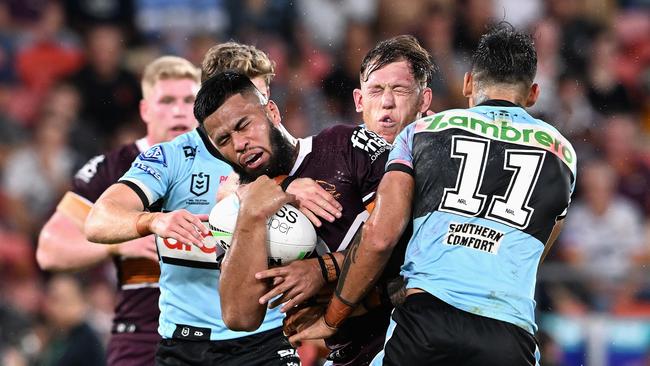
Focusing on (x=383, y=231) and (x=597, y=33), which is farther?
(x=597, y=33)

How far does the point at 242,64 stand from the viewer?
19.2ft

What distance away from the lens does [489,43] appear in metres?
4.82

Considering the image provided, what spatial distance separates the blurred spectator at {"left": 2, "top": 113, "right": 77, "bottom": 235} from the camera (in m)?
11.6

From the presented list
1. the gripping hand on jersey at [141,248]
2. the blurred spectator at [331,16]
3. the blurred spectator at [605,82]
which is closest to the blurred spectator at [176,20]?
the blurred spectator at [331,16]

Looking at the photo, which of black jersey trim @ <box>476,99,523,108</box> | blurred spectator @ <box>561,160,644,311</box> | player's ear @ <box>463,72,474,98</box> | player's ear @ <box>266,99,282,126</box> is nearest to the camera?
black jersey trim @ <box>476,99,523,108</box>

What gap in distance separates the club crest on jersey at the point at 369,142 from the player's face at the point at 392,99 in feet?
1.33

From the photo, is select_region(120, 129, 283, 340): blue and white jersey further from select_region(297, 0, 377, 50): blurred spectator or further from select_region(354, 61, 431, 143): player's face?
select_region(297, 0, 377, 50): blurred spectator

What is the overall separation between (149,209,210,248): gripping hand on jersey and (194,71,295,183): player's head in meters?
0.41

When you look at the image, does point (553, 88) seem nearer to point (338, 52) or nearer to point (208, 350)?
point (338, 52)

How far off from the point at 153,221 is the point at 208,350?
0.98 metres

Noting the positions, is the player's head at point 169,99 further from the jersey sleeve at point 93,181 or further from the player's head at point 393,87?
the player's head at point 393,87

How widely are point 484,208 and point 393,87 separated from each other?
132 cm

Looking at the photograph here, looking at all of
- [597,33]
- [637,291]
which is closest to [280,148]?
[637,291]

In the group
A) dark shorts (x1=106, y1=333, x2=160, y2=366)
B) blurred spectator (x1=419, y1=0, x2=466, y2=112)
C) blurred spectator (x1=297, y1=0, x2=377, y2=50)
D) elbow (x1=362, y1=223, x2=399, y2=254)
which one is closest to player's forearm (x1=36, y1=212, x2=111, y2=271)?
dark shorts (x1=106, y1=333, x2=160, y2=366)
